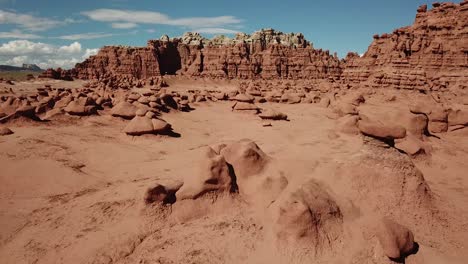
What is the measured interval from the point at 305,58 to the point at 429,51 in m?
40.4

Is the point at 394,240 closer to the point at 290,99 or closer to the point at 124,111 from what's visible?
the point at 124,111

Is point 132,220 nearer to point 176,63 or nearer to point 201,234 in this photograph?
point 201,234

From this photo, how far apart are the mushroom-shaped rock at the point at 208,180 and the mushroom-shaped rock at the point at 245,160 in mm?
304

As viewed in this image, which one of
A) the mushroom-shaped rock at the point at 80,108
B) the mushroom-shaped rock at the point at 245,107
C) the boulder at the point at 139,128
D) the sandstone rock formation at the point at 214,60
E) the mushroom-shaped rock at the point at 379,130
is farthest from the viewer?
the sandstone rock formation at the point at 214,60

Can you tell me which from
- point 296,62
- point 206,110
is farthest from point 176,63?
point 206,110

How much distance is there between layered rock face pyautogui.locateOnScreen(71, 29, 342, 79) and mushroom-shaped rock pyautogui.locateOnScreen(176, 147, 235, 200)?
192 feet

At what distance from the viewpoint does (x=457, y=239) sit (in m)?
5.25

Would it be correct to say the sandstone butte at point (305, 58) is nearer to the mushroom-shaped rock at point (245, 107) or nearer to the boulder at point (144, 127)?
the mushroom-shaped rock at point (245, 107)

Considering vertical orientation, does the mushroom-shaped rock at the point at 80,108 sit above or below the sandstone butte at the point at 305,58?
below

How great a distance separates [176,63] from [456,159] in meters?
64.7

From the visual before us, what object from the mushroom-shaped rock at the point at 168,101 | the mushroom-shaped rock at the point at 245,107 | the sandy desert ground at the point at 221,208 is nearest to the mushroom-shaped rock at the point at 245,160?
the sandy desert ground at the point at 221,208

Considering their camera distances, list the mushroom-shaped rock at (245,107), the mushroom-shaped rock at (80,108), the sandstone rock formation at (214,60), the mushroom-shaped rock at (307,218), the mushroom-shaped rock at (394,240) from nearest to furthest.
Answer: the mushroom-shaped rock at (394,240), the mushroom-shaped rock at (307,218), the mushroom-shaped rock at (80,108), the mushroom-shaped rock at (245,107), the sandstone rock formation at (214,60)

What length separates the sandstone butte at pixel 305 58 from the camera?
89.6 feet

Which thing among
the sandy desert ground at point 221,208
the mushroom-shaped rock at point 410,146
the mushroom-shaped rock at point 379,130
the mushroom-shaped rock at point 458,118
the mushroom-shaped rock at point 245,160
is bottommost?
the sandy desert ground at point 221,208
